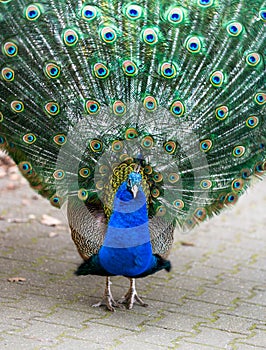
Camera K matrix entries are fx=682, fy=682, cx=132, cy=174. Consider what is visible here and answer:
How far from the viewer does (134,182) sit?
4000 mm

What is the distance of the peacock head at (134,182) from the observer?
4004mm

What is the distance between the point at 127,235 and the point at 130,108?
0.79 meters

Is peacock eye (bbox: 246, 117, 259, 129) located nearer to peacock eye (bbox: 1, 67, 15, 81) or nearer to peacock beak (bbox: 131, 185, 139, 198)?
peacock beak (bbox: 131, 185, 139, 198)

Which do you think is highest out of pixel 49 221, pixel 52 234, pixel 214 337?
pixel 49 221

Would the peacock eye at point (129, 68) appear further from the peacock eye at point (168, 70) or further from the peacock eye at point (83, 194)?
the peacock eye at point (83, 194)

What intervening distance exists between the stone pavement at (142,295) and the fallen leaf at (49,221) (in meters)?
0.06

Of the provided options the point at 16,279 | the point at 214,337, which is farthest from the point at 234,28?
the point at 16,279

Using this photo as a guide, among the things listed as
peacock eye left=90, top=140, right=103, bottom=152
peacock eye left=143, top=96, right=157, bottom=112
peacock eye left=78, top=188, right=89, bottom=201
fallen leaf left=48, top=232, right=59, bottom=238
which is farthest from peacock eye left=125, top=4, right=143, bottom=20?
fallen leaf left=48, top=232, right=59, bottom=238

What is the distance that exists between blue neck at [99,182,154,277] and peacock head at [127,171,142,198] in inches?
1.4

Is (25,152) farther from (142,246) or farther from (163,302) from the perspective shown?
(163,302)

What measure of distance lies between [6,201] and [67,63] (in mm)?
3290

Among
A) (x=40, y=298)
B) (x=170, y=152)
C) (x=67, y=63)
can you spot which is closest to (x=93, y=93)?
(x=67, y=63)

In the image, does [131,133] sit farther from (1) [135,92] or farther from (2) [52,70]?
(2) [52,70]

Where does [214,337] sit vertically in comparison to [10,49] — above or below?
below
